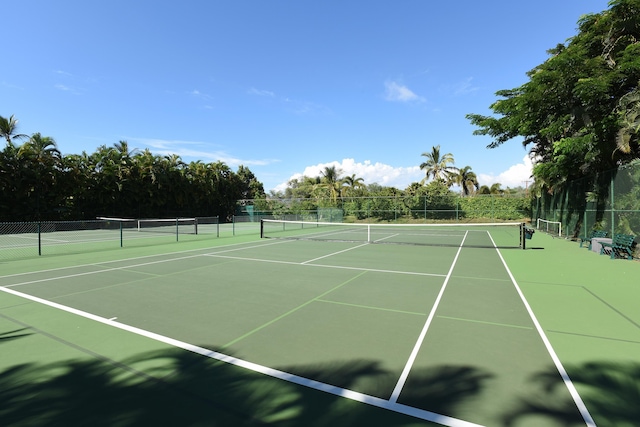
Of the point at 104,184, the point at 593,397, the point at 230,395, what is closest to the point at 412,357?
the point at 593,397

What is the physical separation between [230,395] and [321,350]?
1420mm

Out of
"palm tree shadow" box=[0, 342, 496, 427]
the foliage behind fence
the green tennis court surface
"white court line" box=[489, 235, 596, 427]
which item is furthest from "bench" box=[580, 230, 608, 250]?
the foliage behind fence

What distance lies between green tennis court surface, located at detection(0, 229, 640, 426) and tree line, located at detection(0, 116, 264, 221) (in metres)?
27.0

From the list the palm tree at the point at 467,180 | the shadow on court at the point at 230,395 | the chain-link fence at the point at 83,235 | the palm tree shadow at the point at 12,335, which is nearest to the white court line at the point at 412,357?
the shadow on court at the point at 230,395

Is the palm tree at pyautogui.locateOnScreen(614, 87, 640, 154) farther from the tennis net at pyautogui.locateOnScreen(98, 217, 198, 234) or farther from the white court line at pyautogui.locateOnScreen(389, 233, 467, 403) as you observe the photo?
the tennis net at pyautogui.locateOnScreen(98, 217, 198, 234)

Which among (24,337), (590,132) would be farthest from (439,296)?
(590,132)

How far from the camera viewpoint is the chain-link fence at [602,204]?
1239 centimetres

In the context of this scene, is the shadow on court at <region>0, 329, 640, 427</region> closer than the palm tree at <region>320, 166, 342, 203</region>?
Yes

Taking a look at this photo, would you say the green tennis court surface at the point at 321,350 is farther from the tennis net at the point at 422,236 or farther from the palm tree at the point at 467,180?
the palm tree at the point at 467,180

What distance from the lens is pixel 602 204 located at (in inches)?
588

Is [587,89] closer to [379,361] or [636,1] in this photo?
[636,1]

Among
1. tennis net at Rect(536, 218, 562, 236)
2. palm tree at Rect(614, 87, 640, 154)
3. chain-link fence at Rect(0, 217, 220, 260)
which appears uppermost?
palm tree at Rect(614, 87, 640, 154)

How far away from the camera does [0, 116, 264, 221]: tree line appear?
27953 millimetres

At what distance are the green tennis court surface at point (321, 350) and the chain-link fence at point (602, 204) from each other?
5450 millimetres
